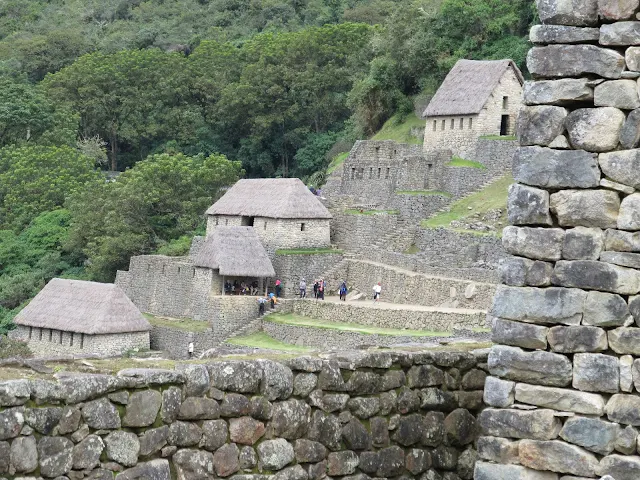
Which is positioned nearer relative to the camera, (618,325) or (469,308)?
(618,325)

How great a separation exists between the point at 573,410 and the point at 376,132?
55.9 metres

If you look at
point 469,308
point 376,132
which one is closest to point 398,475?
point 469,308

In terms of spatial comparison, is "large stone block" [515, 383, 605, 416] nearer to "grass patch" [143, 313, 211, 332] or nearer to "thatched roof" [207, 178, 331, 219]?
"grass patch" [143, 313, 211, 332]

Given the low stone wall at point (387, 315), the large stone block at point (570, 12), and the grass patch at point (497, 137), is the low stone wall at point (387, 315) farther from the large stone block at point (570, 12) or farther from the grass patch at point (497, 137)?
the large stone block at point (570, 12)

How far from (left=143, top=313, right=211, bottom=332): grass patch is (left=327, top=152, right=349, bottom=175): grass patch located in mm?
13882

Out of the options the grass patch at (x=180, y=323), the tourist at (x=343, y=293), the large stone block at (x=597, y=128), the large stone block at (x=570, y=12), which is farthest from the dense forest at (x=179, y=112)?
the large stone block at (x=597, y=128)

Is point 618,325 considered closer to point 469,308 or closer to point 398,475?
point 398,475

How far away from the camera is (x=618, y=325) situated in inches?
376

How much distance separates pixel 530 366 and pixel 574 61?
1.94m

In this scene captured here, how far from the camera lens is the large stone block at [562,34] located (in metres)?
9.81

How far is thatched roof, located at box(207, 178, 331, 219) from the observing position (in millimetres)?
52125

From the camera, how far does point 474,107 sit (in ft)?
178

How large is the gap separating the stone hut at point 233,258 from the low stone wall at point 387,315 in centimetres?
201

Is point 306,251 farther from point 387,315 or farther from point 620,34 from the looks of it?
point 620,34
